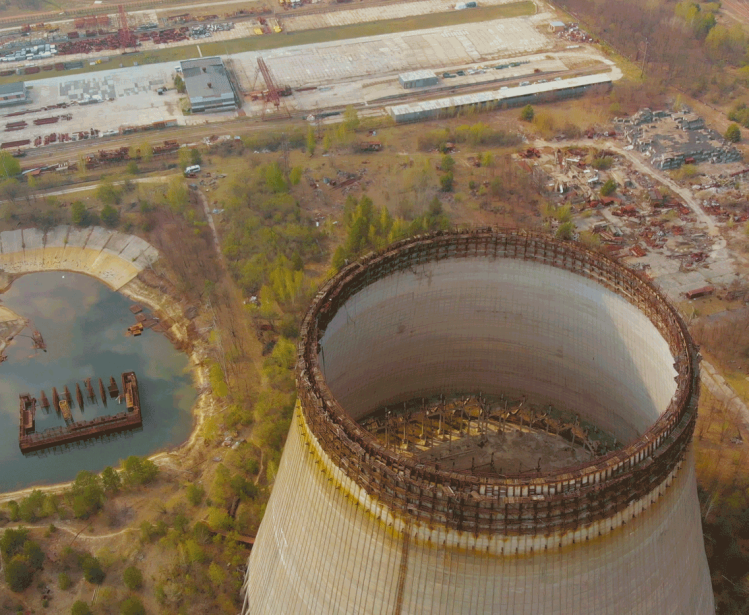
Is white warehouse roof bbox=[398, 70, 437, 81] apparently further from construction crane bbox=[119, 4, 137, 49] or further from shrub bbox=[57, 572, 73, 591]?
shrub bbox=[57, 572, 73, 591]

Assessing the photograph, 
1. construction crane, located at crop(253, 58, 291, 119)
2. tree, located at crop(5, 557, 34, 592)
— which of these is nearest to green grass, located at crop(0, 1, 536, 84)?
construction crane, located at crop(253, 58, 291, 119)

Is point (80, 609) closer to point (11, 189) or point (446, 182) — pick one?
point (446, 182)

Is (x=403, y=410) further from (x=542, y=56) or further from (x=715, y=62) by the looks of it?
(x=715, y=62)

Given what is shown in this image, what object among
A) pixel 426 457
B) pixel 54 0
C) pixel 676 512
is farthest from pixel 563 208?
pixel 54 0

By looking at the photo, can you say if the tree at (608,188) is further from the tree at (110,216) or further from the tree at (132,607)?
the tree at (132,607)

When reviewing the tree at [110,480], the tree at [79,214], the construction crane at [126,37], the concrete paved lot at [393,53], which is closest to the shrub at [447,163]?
the concrete paved lot at [393,53]

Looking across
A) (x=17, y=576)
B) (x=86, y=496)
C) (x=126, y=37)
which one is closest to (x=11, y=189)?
(x=86, y=496)
